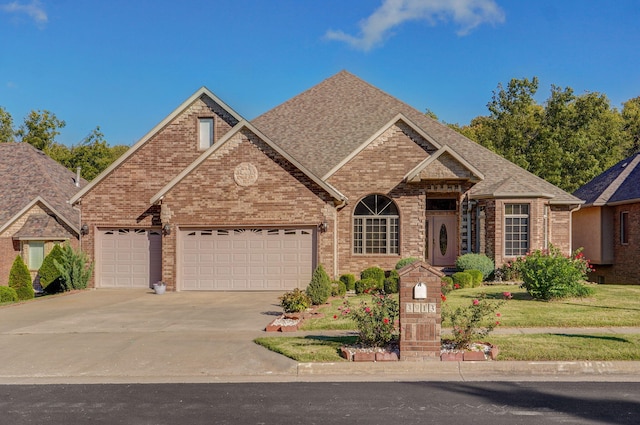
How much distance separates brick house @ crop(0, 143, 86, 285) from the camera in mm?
23266

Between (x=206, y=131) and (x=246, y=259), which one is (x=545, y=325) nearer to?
(x=246, y=259)

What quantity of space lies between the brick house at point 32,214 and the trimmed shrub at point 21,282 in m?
2.56

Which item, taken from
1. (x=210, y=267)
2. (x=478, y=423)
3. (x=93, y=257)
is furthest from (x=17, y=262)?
(x=478, y=423)

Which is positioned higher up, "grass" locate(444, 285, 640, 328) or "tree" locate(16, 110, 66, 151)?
"tree" locate(16, 110, 66, 151)

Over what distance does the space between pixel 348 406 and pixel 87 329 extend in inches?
323

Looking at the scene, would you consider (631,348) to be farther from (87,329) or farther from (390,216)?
(390,216)

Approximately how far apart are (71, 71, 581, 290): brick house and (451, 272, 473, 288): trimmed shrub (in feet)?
8.38

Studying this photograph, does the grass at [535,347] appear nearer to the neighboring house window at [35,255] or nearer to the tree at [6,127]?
the neighboring house window at [35,255]

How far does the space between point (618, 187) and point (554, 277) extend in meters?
14.6

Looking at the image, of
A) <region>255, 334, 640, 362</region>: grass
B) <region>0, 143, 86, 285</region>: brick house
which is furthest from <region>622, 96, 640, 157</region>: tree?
<region>0, 143, 86, 285</region>: brick house

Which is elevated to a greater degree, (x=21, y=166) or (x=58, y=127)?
(x=58, y=127)

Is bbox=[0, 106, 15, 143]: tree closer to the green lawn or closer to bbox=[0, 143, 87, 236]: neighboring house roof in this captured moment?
bbox=[0, 143, 87, 236]: neighboring house roof

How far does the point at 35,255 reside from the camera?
23.7 metres

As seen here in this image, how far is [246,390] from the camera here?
26.4 feet
